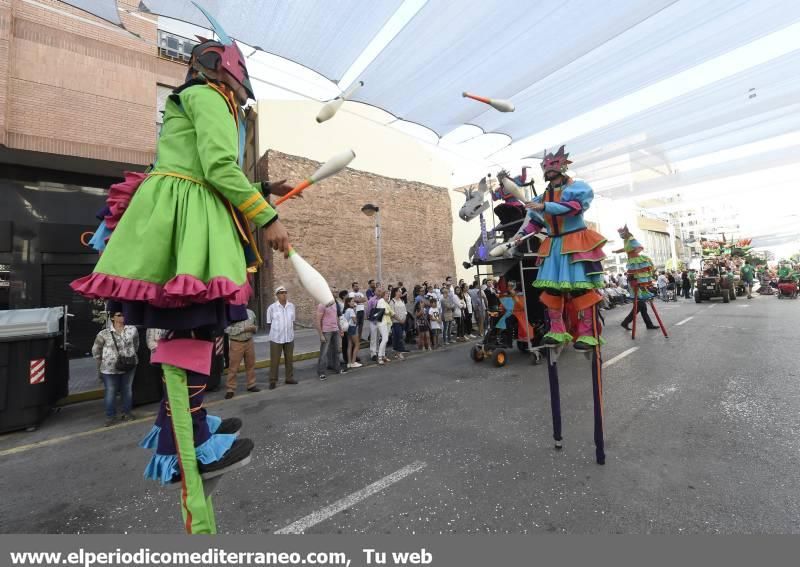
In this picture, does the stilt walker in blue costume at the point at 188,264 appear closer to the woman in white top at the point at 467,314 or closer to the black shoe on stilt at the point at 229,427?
the black shoe on stilt at the point at 229,427

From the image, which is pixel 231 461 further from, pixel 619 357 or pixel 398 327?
pixel 398 327

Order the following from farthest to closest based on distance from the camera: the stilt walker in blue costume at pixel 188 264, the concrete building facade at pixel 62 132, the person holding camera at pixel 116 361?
the concrete building facade at pixel 62 132 → the person holding camera at pixel 116 361 → the stilt walker in blue costume at pixel 188 264

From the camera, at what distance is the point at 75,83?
984cm

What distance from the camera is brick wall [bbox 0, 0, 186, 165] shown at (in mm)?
9055

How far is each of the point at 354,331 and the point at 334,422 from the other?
3931 mm

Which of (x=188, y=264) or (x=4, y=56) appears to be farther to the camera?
(x=4, y=56)

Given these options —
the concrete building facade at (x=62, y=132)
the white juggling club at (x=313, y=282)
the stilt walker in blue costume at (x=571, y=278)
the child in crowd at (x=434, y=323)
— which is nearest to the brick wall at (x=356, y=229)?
the concrete building facade at (x=62, y=132)

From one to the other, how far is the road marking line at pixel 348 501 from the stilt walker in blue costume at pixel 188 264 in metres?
0.70

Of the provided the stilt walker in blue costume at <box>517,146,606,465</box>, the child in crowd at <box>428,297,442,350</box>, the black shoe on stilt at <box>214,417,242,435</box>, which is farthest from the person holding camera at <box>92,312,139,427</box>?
the child in crowd at <box>428,297,442,350</box>

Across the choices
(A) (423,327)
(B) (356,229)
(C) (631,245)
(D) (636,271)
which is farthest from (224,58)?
(B) (356,229)

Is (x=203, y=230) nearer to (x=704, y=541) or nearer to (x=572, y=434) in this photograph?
(x=704, y=541)

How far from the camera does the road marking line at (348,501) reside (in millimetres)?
2109

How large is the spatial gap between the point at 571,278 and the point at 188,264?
8.72 feet

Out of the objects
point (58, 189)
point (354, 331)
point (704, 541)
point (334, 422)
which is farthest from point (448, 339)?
point (58, 189)
